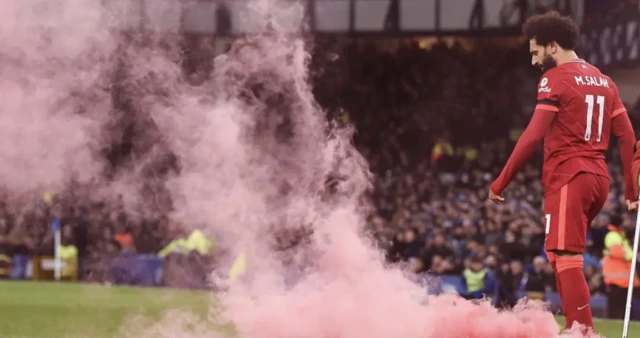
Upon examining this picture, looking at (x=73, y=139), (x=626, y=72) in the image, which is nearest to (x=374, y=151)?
(x=626, y=72)

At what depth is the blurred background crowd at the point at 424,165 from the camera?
18.6m

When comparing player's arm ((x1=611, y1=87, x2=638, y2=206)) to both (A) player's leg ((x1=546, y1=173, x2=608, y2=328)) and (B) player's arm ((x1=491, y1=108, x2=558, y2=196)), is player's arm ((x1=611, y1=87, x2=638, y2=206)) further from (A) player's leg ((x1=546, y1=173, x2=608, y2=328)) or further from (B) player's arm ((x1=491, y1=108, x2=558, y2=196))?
(B) player's arm ((x1=491, y1=108, x2=558, y2=196))

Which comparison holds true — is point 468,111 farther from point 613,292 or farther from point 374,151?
point 613,292

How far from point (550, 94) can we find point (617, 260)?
8671mm

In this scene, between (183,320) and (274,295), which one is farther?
(183,320)

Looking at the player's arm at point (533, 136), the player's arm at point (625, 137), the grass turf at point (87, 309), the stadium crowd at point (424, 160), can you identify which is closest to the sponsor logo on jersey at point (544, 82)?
the player's arm at point (533, 136)

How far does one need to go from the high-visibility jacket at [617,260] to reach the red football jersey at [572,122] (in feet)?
26.7

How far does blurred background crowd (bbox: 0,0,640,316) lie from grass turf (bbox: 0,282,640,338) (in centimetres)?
224

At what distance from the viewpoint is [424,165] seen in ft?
80.7

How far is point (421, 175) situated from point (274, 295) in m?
16.2

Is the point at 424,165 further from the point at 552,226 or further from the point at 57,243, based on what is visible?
the point at 552,226

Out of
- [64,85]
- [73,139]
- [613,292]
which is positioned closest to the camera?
[64,85]

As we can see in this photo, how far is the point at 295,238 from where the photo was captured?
37.8 ft

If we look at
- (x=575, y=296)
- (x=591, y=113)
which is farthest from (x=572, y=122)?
(x=575, y=296)
